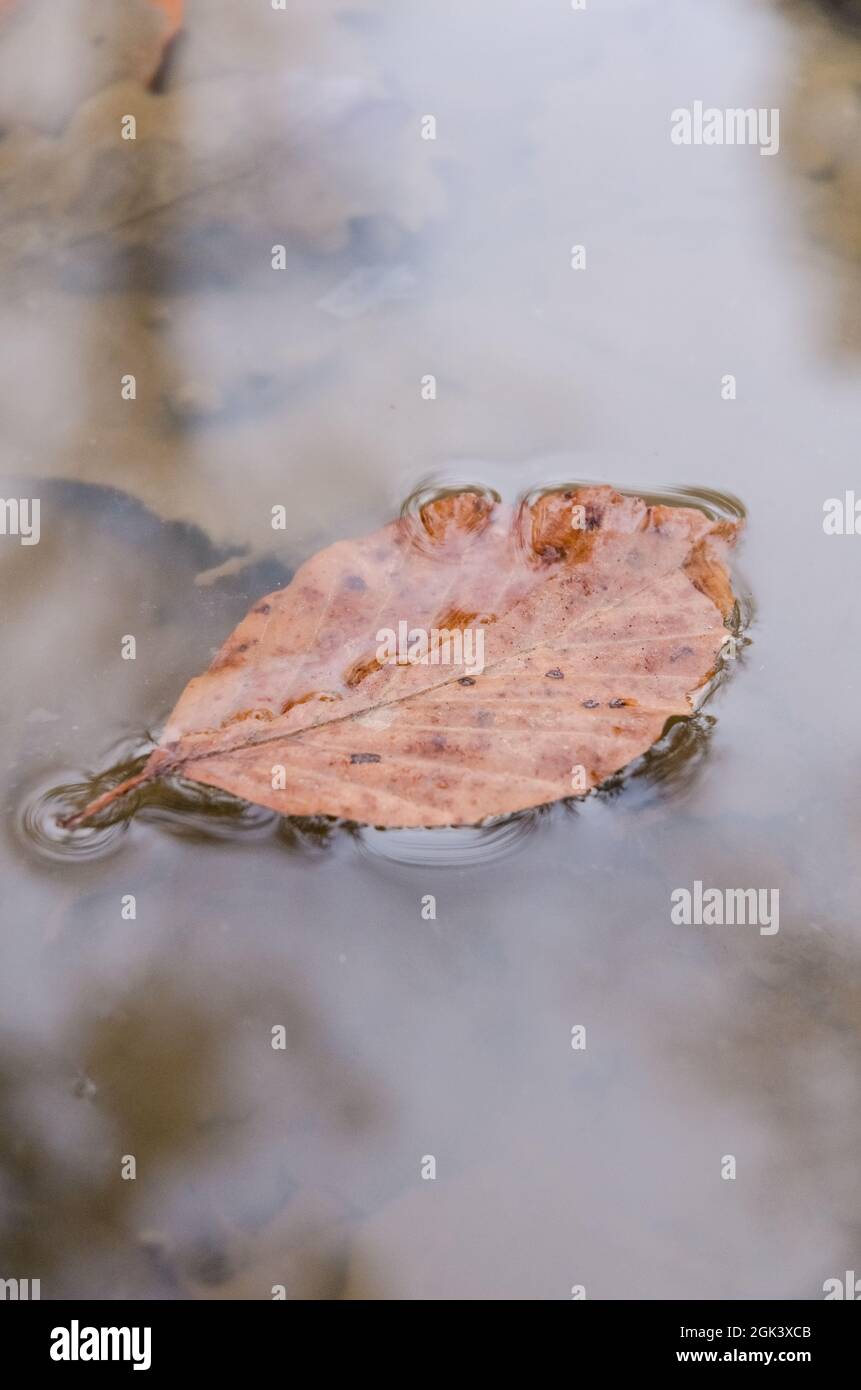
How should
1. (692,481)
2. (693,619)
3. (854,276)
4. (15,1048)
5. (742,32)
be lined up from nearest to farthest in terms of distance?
(15,1048) < (693,619) < (692,481) < (854,276) < (742,32)

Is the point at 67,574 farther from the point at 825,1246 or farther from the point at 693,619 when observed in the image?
the point at 825,1246

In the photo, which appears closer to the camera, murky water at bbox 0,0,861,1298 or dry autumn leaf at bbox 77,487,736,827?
murky water at bbox 0,0,861,1298

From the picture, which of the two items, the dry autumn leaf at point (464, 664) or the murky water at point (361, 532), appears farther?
the dry autumn leaf at point (464, 664)
